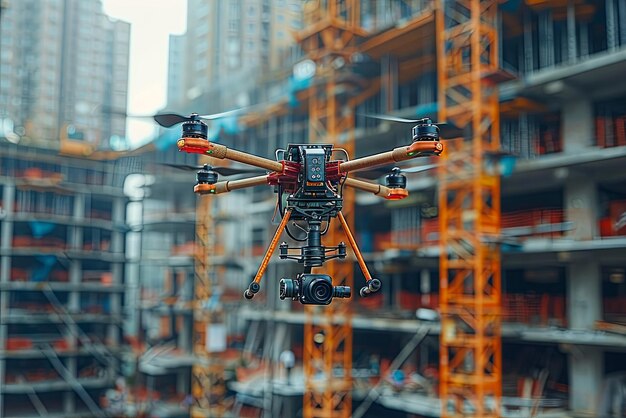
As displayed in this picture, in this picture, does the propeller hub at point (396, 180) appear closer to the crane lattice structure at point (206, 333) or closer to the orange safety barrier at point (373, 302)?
the orange safety barrier at point (373, 302)

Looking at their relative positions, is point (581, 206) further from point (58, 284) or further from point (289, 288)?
point (58, 284)

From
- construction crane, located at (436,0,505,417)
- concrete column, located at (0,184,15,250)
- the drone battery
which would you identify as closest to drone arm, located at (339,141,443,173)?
the drone battery

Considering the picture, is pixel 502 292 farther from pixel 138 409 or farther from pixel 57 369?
pixel 57 369

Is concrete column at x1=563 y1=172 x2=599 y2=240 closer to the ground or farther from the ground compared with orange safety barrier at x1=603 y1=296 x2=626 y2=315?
farther from the ground

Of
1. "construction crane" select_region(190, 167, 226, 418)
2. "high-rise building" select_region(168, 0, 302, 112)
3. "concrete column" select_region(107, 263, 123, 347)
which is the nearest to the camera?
"high-rise building" select_region(168, 0, 302, 112)

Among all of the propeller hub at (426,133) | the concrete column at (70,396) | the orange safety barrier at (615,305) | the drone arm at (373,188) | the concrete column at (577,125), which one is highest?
the concrete column at (577,125)

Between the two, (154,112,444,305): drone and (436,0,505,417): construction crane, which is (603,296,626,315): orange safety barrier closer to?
(436,0,505,417): construction crane

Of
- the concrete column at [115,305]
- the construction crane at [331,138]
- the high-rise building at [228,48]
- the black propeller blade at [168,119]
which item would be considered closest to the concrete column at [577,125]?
the construction crane at [331,138]
